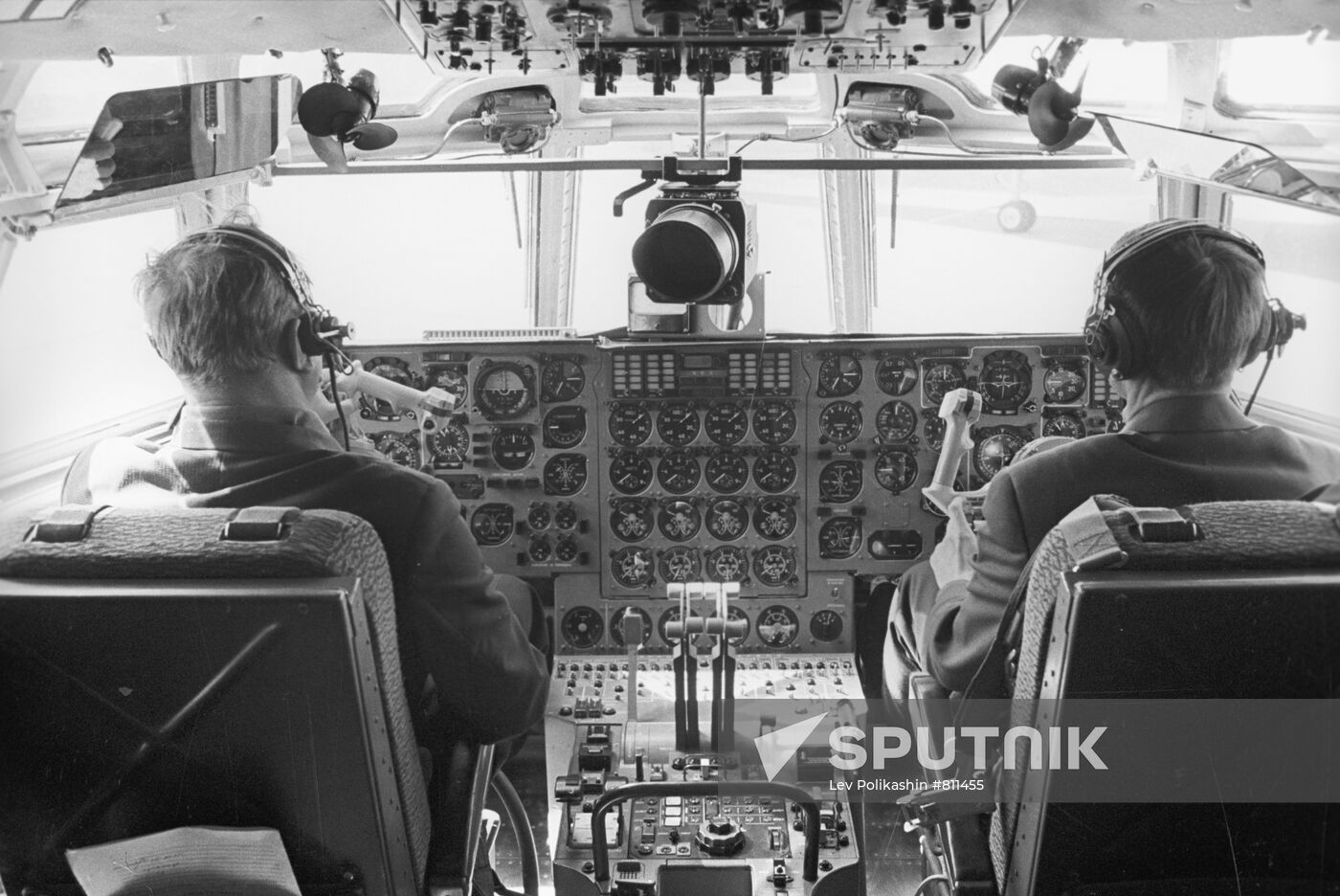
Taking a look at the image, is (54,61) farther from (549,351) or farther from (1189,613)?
(1189,613)

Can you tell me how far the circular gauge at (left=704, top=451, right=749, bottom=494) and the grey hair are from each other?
1934 mm

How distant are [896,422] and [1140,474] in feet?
5.85

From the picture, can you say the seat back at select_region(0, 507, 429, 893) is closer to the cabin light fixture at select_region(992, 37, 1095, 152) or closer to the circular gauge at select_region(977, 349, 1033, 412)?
the cabin light fixture at select_region(992, 37, 1095, 152)

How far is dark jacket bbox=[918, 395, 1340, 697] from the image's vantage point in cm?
171

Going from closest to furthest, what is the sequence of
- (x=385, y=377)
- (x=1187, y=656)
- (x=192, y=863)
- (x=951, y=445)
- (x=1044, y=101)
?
(x=1187, y=656) → (x=192, y=863) → (x=1044, y=101) → (x=951, y=445) → (x=385, y=377)

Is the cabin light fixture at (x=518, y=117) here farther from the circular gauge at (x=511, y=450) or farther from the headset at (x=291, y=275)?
the headset at (x=291, y=275)

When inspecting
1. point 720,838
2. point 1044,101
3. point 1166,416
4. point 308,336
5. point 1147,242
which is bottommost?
point 720,838

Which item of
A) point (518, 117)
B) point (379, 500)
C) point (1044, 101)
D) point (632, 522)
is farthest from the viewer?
point (632, 522)

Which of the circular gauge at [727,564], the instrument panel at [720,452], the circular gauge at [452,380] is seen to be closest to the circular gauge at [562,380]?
the instrument panel at [720,452]

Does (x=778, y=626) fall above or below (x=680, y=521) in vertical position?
below

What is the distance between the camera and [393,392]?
311 cm

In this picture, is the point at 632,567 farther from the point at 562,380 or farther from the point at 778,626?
the point at 562,380

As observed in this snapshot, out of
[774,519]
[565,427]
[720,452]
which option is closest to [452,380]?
[565,427]

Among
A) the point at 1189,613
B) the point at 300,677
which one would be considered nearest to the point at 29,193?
the point at 300,677
